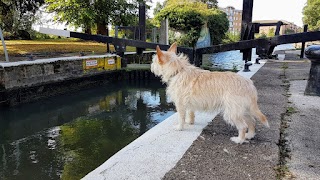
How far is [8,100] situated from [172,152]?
912 cm

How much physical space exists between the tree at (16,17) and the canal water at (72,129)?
49.7 feet

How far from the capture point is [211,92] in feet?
12.2

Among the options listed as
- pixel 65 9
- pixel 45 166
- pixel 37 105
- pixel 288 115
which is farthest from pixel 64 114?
pixel 65 9

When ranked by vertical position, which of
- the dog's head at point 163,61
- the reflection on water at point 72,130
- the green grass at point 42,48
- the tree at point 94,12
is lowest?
the reflection on water at point 72,130

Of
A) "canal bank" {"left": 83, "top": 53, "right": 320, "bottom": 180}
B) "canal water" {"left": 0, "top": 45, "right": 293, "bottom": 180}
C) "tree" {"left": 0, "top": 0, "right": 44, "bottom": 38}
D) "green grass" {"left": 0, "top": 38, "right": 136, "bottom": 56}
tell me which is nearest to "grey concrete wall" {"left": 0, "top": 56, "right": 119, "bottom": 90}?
"canal water" {"left": 0, "top": 45, "right": 293, "bottom": 180}

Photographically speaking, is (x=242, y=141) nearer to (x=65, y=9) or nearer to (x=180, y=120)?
(x=180, y=120)

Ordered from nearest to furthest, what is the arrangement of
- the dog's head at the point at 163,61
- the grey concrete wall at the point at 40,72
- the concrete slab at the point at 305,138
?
the concrete slab at the point at 305,138, the dog's head at the point at 163,61, the grey concrete wall at the point at 40,72

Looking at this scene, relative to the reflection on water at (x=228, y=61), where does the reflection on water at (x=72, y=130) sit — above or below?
below

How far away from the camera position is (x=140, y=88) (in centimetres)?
1500

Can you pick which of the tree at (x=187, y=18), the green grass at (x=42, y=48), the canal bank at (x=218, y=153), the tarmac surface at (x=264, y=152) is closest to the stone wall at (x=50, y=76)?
the green grass at (x=42, y=48)

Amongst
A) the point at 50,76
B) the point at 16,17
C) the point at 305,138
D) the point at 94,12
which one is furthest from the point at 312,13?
the point at 305,138

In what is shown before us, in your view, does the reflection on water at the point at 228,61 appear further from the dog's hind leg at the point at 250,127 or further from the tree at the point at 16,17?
the tree at the point at 16,17

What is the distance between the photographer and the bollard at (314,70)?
567 centimetres

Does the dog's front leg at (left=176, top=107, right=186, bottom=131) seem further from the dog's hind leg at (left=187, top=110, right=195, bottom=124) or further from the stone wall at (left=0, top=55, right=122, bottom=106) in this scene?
the stone wall at (left=0, top=55, right=122, bottom=106)
